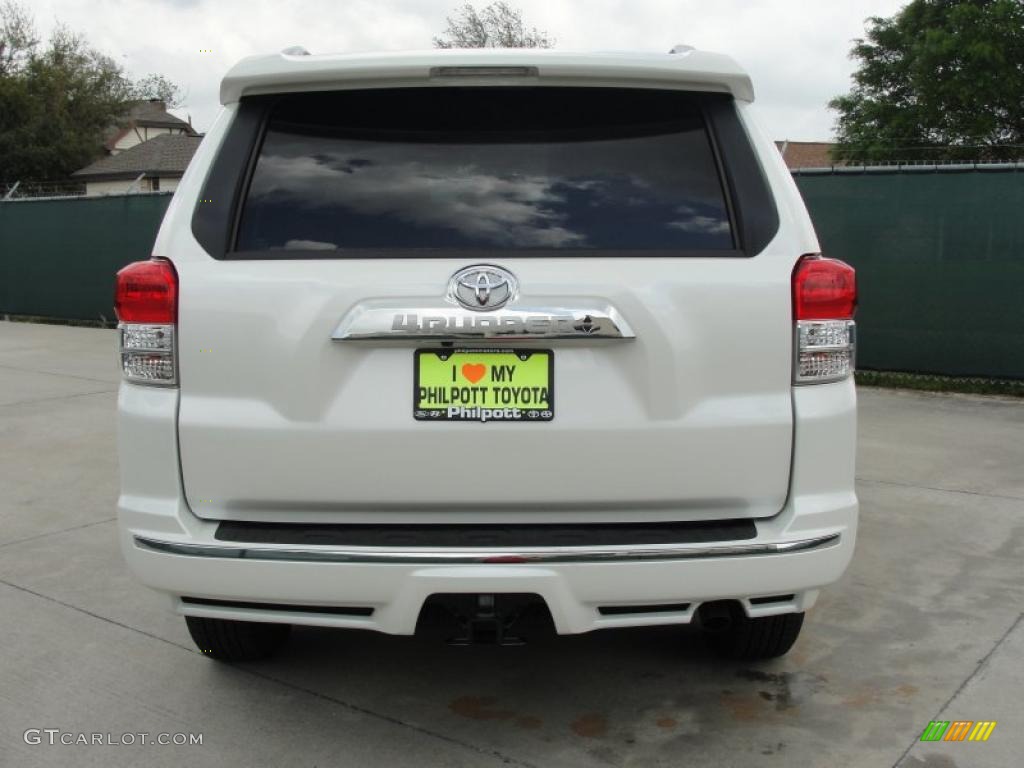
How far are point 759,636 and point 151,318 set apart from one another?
216cm

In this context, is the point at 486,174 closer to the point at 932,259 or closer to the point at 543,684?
the point at 543,684

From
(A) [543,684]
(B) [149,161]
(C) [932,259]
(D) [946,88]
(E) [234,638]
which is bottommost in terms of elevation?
(A) [543,684]

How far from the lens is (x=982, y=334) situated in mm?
8961

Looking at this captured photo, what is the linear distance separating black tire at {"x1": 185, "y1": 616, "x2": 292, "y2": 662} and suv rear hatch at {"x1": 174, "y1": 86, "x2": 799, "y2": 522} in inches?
33.7

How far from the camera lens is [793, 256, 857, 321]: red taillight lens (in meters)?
2.71

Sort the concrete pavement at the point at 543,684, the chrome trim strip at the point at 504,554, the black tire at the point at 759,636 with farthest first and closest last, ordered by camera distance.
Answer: the black tire at the point at 759,636
the concrete pavement at the point at 543,684
the chrome trim strip at the point at 504,554

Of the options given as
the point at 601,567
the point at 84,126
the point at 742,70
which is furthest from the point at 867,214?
the point at 84,126

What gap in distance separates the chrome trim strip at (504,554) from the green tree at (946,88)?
46.1 m

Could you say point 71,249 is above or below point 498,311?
below

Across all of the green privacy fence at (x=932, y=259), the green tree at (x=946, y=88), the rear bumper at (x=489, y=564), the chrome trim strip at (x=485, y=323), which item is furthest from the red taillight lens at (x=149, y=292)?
the green tree at (x=946, y=88)

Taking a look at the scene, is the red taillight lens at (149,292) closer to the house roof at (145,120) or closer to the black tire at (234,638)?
the black tire at (234,638)

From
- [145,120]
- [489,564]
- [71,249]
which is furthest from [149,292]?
[145,120]

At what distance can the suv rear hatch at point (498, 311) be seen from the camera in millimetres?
2627

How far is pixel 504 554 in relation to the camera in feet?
8.45
